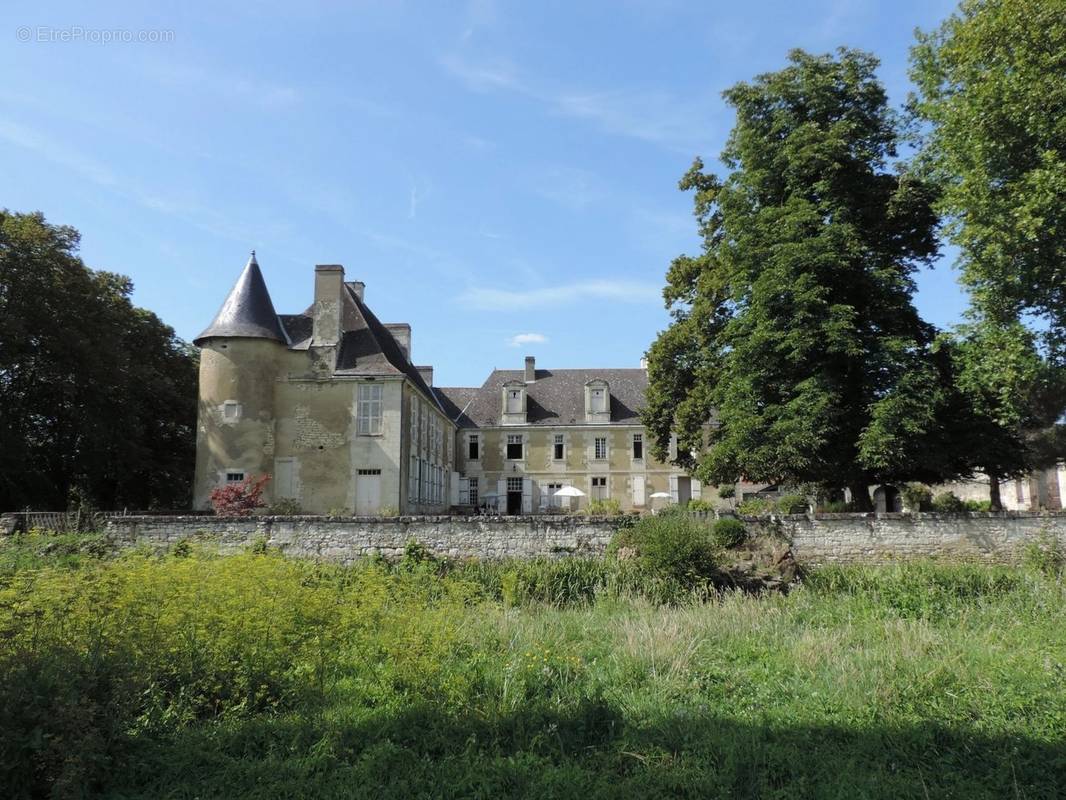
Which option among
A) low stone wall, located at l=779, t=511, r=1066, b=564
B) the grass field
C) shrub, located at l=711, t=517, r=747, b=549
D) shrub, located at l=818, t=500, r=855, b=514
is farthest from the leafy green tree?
shrub, located at l=818, t=500, r=855, b=514

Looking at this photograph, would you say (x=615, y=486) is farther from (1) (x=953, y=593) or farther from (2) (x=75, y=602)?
(2) (x=75, y=602)

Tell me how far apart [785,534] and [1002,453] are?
5.49 m

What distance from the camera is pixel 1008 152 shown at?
50.0 feet

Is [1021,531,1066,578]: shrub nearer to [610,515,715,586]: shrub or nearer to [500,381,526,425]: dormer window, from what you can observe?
[610,515,715,586]: shrub

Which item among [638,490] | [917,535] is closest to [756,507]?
[917,535]

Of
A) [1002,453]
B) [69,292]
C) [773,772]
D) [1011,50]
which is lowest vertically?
[773,772]

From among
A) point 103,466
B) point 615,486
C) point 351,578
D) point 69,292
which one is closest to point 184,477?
point 103,466

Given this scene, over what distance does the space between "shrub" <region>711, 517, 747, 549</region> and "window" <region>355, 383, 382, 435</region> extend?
40.3 feet

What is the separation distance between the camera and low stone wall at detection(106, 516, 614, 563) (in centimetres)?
1634

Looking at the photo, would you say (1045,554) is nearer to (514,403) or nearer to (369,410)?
(369,410)

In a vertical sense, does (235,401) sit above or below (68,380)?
below

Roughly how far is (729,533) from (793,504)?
35.3 ft

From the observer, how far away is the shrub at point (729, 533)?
1616 centimetres

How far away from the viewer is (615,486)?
36.9 m
